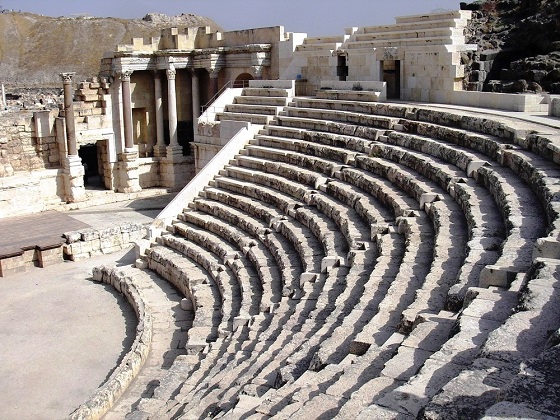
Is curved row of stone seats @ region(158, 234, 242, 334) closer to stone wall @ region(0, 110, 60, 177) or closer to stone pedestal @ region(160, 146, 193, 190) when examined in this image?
stone wall @ region(0, 110, 60, 177)

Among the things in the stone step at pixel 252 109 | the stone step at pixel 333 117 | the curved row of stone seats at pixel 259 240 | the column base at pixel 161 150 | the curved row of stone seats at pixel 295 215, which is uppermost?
the stone step at pixel 252 109

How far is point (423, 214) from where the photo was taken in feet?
32.0

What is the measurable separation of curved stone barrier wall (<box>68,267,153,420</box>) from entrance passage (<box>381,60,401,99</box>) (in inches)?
346

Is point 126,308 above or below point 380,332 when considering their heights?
below

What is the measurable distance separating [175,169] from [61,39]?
38.8m

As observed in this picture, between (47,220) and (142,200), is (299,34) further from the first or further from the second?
(47,220)

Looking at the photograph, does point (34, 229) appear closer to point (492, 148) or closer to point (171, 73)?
point (171, 73)

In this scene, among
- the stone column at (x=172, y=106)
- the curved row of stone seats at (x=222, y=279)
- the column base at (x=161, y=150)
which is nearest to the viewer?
the curved row of stone seats at (x=222, y=279)

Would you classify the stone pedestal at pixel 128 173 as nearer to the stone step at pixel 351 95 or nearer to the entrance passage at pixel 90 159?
the entrance passage at pixel 90 159

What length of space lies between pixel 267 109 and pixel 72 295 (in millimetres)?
7575

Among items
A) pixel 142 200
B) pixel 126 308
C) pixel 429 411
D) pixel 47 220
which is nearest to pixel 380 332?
pixel 429 411

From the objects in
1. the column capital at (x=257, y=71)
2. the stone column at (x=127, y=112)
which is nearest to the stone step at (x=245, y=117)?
the column capital at (x=257, y=71)

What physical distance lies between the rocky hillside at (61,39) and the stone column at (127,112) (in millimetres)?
27225

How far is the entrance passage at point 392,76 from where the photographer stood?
706 inches
